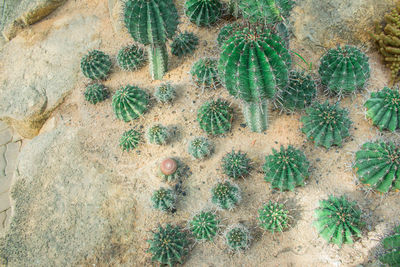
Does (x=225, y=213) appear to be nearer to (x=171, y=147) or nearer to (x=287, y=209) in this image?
(x=287, y=209)

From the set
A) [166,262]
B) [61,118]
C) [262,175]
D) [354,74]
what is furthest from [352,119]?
[61,118]

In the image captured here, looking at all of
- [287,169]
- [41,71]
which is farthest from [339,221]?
[41,71]

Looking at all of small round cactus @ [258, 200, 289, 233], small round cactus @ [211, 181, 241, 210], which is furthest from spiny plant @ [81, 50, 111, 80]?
small round cactus @ [258, 200, 289, 233]

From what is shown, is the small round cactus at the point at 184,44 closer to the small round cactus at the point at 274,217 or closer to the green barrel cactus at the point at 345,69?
the green barrel cactus at the point at 345,69

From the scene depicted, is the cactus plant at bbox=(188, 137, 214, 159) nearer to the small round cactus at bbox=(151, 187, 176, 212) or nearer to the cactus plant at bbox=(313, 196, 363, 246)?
→ the small round cactus at bbox=(151, 187, 176, 212)

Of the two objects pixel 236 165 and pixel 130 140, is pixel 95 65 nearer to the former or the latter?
pixel 130 140
